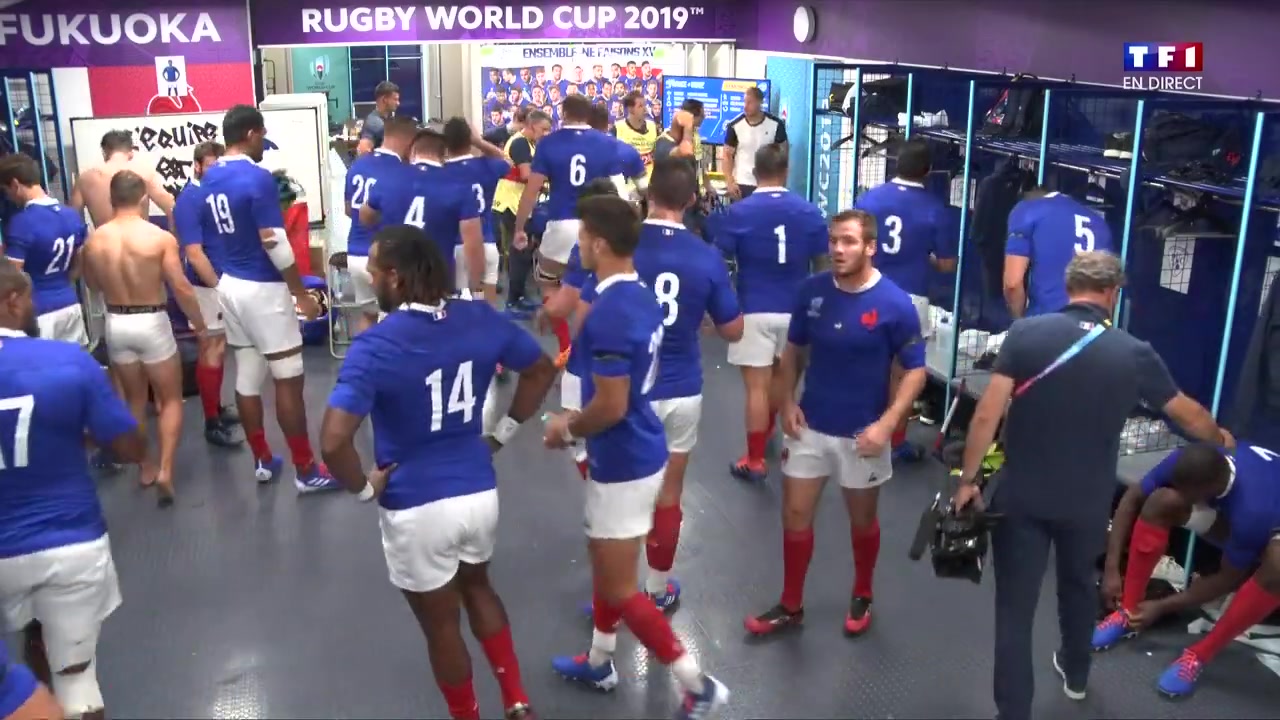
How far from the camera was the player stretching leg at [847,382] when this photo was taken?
12.5ft

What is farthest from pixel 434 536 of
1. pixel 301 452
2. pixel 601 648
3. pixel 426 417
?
pixel 301 452

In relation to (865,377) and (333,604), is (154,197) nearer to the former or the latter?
(333,604)

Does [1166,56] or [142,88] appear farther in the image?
[142,88]

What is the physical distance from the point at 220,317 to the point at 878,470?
11.8ft

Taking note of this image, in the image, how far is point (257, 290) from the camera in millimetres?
5371

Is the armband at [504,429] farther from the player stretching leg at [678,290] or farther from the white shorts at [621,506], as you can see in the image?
the player stretching leg at [678,290]

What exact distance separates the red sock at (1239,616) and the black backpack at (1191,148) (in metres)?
1.81

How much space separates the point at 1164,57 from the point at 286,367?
452 cm

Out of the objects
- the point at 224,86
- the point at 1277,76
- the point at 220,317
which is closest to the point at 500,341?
the point at 220,317

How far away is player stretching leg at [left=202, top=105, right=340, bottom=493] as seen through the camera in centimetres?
519

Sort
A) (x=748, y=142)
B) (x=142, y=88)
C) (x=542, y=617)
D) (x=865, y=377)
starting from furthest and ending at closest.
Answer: (x=748, y=142), (x=142, y=88), (x=542, y=617), (x=865, y=377)

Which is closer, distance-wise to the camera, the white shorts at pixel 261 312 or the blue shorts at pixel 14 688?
the blue shorts at pixel 14 688

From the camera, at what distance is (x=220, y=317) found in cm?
593

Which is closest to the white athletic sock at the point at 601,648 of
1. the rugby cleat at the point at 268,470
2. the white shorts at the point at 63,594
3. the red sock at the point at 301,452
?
the white shorts at the point at 63,594
